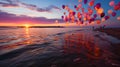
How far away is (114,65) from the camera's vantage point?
757 cm

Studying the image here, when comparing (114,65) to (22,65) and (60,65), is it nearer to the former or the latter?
(60,65)

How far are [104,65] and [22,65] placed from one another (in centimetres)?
584

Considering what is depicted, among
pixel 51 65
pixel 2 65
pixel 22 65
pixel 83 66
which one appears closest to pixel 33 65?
pixel 22 65

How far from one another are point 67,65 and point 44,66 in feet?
5.35

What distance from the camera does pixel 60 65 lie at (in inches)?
303

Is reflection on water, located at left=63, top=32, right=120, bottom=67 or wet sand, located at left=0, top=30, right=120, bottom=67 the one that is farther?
reflection on water, located at left=63, top=32, right=120, bottom=67

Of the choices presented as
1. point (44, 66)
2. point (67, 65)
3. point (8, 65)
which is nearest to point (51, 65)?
point (44, 66)

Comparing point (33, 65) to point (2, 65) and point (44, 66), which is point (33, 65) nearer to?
point (44, 66)

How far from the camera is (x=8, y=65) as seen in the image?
766 centimetres

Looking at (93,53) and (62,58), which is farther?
(93,53)

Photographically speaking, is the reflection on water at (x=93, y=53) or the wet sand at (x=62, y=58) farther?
the reflection on water at (x=93, y=53)

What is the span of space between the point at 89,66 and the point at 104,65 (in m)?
1.12

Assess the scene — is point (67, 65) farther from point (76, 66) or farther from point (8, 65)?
point (8, 65)

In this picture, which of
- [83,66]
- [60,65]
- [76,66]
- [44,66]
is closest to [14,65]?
[44,66]
